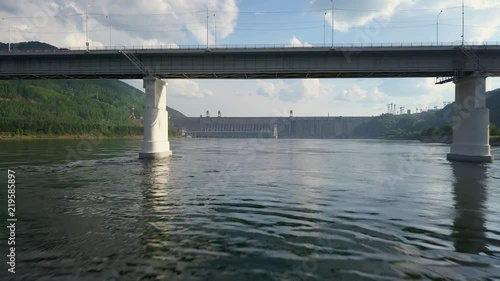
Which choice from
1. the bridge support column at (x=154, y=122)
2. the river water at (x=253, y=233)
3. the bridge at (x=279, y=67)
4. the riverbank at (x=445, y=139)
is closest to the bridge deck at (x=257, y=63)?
the bridge at (x=279, y=67)

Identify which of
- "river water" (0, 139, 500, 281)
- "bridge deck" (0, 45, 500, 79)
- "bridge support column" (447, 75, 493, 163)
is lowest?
→ "river water" (0, 139, 500, 281)

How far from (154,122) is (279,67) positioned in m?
21.4

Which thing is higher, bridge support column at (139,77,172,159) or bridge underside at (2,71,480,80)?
bridge underside at (2,71,480,80)

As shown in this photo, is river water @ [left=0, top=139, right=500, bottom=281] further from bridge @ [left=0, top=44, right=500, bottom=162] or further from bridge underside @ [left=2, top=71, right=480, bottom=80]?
bridge underside @ [left=2, top=71, right=480, bottom=80]

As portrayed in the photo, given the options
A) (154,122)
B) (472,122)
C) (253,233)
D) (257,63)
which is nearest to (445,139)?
(472,122)

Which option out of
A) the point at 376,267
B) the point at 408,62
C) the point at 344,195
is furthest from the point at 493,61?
the point at 376,267

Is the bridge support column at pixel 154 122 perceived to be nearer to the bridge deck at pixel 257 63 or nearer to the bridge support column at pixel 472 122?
the bridge deck at pixel 257 63

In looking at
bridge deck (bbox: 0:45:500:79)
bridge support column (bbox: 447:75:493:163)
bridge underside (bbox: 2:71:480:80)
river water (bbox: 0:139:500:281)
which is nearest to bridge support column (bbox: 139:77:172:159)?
bridge deck (bbox: 0:45:500:79)

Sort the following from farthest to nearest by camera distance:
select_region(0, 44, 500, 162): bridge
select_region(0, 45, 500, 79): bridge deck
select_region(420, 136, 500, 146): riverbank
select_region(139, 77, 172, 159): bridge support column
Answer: select_region(420, 136, 500, 146): riverbank → select_region(139, 77, 172, 159): bridge support column → select_region(0, 45, 500, 79): bridge deck → select_region(0, 44, 500, 162): bridge

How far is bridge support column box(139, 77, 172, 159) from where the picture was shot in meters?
53.7

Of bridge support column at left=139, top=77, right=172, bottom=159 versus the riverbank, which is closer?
bridge support column at left=139, top=77, right=172, bottom=159

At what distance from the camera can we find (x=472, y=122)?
163ft

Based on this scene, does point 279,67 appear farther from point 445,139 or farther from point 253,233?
point 445,139

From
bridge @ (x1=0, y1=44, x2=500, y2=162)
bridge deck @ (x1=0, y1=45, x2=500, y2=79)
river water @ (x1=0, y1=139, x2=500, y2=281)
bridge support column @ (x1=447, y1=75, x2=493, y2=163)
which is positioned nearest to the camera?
river water @ (x1=0, y1=139, x2=500, y2=281)
